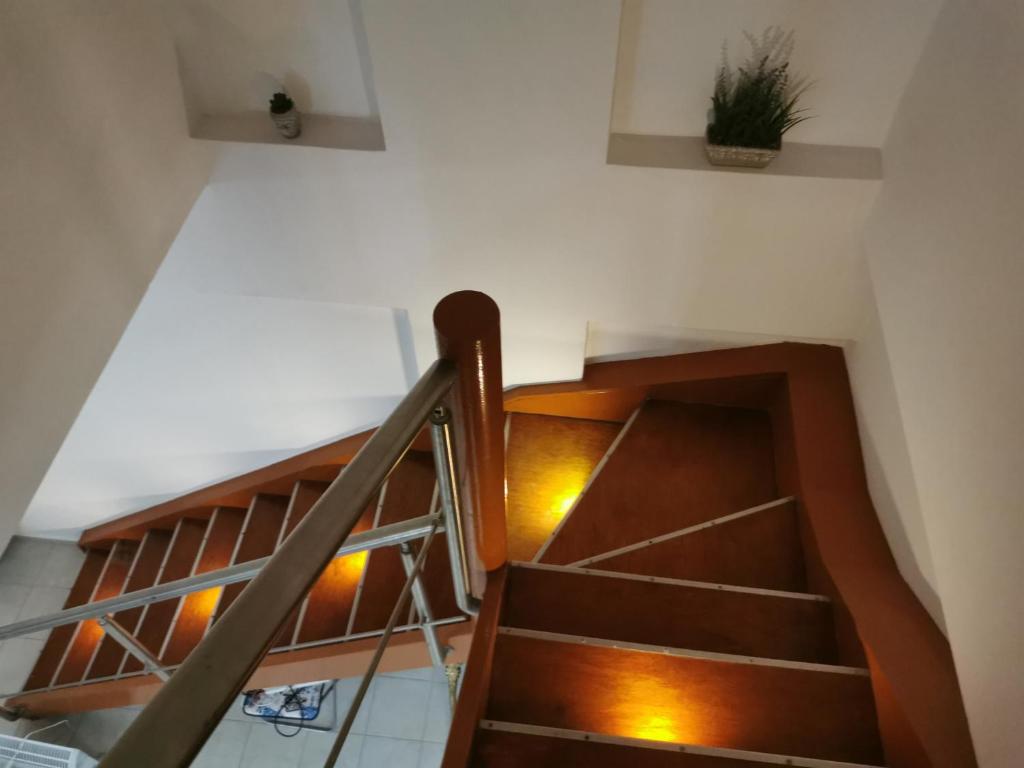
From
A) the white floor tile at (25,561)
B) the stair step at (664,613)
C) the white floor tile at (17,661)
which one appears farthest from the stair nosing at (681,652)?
the white floor tile at (25,561)

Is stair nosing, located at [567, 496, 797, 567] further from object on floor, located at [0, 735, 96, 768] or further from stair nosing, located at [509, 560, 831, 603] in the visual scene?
object on floor, located at [0, 735, 96, 768]

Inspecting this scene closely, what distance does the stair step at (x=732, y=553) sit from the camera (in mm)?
2311

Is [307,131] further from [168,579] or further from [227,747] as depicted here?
[227,747]

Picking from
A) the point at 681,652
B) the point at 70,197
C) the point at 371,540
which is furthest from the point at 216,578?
the point at 681,652

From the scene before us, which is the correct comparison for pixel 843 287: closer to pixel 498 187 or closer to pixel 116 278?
pixel 498 187

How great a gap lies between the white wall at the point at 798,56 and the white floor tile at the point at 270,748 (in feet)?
12.0

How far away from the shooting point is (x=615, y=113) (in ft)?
7.10

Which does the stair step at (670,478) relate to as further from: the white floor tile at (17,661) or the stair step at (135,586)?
the white floor tile at (17,661)

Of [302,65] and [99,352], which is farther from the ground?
[302,65]

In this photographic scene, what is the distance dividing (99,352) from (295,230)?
31.3 inches

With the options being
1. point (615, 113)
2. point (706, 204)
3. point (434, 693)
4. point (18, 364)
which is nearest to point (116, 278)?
point (18, 364)

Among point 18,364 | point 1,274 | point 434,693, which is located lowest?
point 434,693

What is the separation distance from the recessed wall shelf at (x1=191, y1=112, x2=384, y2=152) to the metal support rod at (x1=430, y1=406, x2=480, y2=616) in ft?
4.26

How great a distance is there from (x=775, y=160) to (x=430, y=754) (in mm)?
3423
